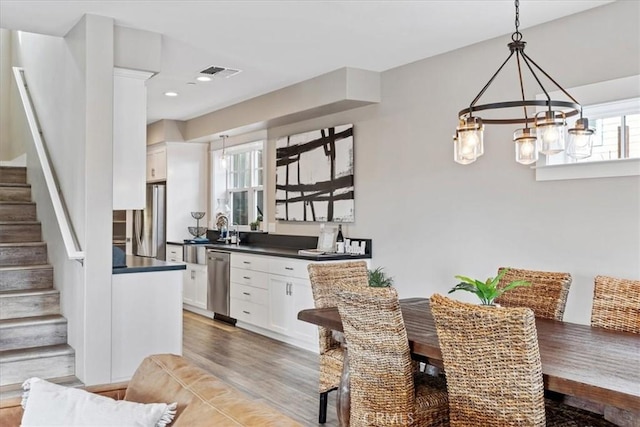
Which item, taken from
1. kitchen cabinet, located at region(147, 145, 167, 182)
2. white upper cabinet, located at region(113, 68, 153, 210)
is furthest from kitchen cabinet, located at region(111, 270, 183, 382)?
kitchen cabinet, located at region(147, 145, 167, 182)

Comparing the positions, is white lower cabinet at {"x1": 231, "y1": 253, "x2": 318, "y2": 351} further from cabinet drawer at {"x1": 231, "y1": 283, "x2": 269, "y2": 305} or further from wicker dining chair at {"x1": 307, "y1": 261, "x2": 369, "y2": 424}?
wicker dining chair at {"x1": 307, "y1": 261, "x2": 369, "y2": 424}

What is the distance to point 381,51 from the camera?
441cm

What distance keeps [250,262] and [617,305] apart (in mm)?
3947

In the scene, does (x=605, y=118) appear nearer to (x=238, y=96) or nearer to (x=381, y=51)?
(x=381, y=51)

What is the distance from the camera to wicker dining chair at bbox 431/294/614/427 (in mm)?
1971

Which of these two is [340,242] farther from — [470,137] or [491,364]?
[491,364]

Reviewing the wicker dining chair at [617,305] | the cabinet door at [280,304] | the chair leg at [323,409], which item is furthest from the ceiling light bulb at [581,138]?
the cabinet door at [280,304]

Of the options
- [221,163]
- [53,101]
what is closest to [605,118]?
[53,101]

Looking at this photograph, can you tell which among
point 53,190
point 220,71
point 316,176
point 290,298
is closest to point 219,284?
point 290,298

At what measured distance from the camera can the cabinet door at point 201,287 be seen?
272 inches

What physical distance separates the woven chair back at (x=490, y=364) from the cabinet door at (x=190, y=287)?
540 cm

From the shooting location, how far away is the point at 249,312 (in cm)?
602

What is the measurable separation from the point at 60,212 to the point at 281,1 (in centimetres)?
209

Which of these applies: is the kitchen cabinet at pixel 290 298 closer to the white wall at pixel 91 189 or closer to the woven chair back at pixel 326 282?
the woven chair back at pixel 326 282
